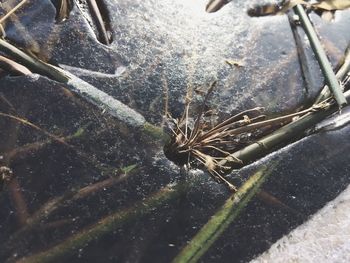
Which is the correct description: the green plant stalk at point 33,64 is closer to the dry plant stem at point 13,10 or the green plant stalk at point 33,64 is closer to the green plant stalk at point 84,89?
the green plant stalk at point 84,89

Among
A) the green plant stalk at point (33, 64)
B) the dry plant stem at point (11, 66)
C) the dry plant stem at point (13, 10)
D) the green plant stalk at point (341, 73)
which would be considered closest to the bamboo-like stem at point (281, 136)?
the green plant stalk at point (341, 73)

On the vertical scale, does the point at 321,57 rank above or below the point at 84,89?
below

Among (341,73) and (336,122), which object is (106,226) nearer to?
(336,122)

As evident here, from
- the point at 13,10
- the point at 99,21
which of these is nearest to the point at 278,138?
the point at 99,21

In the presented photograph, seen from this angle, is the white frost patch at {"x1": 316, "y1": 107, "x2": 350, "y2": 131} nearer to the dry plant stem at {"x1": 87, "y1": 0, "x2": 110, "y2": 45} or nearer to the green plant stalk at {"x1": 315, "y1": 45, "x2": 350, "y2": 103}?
the green plant stalk at {"x1": 315, "y1": 45, "x2": 350, "y2": 103}

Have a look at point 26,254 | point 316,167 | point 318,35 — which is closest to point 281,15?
point 318,35

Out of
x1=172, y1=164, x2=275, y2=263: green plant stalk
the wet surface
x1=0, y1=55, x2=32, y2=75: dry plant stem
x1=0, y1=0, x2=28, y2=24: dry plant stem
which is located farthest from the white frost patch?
x1=0, y1=0, x2=28, y2=24: dry plant stem
